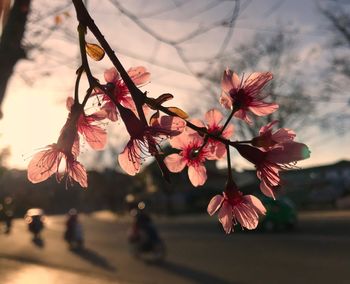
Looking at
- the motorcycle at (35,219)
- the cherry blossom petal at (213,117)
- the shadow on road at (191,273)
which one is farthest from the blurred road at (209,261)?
the cherry blossom petal at (213,117)

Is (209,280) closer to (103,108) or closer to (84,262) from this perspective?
(84,262)

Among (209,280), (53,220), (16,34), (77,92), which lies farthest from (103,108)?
(53,220)

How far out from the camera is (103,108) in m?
0.91

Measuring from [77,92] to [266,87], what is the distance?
0.28m

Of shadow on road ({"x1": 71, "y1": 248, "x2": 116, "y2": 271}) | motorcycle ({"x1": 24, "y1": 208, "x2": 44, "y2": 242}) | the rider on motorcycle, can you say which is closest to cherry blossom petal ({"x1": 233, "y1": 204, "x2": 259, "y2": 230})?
shadow on road ({"x1": 71, "y1": 248, "x2": 116, "y2": 271})

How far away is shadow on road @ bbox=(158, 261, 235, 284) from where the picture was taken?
36.9ft

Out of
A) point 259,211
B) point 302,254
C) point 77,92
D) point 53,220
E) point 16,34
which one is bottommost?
point 259,211

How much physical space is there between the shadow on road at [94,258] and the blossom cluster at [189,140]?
1335 cm

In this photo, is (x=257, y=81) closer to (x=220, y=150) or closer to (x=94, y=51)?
(x=220, y=150)

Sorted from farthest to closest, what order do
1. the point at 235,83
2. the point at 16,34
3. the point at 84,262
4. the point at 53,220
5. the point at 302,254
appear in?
the point at 53,220, the point at 84,262, the point at 302,254, the point at 16,34, the point at 235,83

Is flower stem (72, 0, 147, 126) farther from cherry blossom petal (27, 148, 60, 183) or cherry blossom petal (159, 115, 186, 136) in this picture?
cherry blossom petal (27, 148, 60, 183)

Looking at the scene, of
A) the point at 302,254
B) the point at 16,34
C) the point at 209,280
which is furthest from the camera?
the point at 302,254

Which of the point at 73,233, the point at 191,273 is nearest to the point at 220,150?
the point at 191,273

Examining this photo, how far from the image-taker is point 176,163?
36.8 inches
